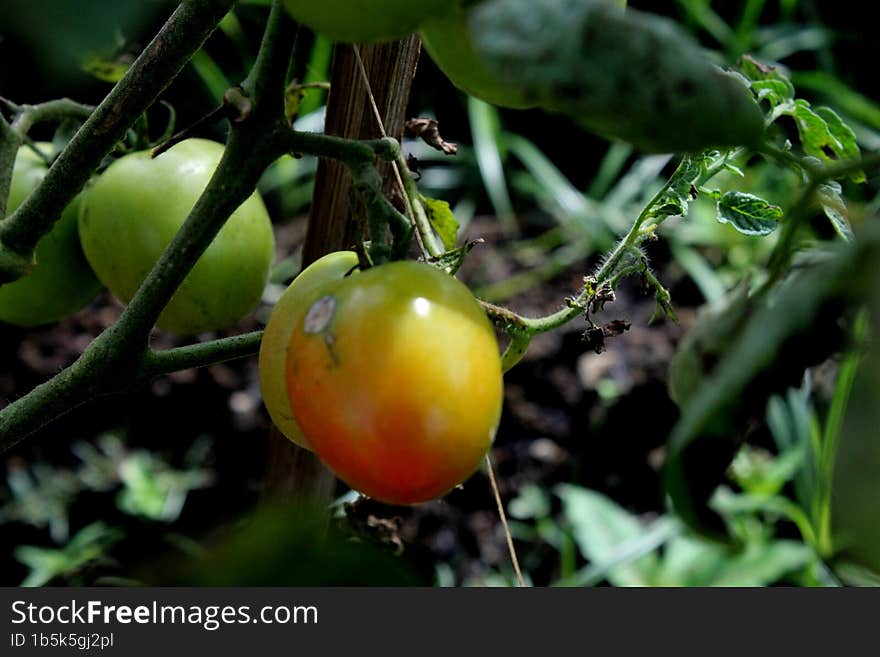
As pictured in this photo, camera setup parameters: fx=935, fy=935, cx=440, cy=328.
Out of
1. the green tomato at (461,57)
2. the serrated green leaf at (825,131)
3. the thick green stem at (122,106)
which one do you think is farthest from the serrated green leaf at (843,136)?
the thick green stem at (122,106)

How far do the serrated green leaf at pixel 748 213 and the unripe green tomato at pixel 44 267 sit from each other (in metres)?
0.46

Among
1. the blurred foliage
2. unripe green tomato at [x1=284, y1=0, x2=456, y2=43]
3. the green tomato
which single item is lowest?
the blurred foliage

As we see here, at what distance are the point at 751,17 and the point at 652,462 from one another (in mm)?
1050

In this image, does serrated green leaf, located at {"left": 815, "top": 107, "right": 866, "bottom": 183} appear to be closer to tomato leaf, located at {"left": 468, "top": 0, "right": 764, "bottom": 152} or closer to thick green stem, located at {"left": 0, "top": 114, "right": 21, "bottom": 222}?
tomato leaf, located at {"left": 468, "top": 0, "right": 764, "bottom": 152}

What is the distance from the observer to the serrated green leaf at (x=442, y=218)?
55 centimetres

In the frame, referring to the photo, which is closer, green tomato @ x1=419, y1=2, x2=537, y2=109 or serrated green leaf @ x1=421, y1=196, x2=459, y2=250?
green tomato @ x1=419, y1=2, x2=537, y2=109

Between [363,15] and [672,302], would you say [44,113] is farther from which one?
[672,302]

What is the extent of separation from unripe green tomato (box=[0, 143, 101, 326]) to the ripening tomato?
1.32 feet

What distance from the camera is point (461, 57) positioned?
0.37 m

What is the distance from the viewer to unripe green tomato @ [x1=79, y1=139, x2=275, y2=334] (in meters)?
0.63

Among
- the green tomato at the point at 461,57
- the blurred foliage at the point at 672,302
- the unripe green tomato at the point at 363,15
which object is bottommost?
the blurred foliage at the point at 672,302

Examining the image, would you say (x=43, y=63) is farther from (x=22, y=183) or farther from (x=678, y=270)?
(x=678, y=270)

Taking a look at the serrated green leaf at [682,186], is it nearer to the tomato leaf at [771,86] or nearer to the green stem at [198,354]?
the tomato leaf at [771,86]

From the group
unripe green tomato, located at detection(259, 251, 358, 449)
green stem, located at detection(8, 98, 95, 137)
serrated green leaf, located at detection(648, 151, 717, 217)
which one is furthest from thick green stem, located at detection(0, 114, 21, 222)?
serrated green leaf, located at detection(648, 151, 717, 217)
